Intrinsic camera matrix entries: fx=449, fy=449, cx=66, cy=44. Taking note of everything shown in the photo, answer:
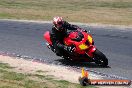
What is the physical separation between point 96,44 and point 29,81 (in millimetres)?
8042

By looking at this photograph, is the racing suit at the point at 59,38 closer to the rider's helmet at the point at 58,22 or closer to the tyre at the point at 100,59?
the rider's helmet at the point at 58,22

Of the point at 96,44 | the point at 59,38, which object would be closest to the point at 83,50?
the point at 59,38

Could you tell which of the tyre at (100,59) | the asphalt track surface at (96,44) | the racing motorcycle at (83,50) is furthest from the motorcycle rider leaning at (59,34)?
the tyre at (100,59)

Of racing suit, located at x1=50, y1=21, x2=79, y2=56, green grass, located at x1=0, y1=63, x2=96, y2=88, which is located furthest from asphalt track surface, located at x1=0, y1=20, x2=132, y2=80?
green grass, located at x1=0, y1=63, x2=96, y2=88

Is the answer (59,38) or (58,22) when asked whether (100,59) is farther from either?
(58,22)

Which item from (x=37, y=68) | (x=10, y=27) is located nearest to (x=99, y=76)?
(x=37, y=68)

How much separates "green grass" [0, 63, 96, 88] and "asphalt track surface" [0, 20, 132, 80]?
2.13 metres

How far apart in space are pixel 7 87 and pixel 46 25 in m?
17.1

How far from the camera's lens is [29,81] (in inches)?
450

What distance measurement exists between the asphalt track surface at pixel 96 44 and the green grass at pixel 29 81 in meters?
2.13

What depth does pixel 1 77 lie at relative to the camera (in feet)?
39.1

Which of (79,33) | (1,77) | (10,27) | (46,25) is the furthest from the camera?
(46,25)

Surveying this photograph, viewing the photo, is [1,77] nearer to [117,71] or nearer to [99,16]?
[117,71]

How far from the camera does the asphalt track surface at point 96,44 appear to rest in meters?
14.3
